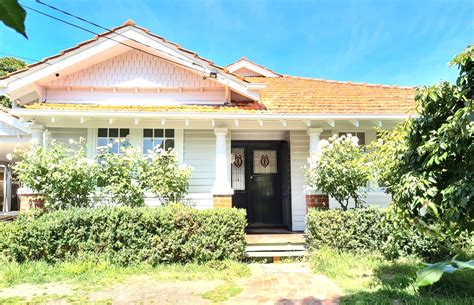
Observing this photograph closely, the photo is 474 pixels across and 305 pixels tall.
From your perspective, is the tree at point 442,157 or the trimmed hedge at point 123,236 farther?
the trimmed hedge at point 123,236

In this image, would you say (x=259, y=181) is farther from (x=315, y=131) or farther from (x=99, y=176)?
(x=99, y=176)

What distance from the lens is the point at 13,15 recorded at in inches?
27.3

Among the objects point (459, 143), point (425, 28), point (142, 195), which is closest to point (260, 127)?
point (142, 195)

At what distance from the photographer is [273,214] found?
10086 millimetres

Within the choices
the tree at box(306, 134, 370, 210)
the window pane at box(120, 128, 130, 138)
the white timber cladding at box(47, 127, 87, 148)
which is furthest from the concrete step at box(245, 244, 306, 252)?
the white timber cladding at box(47, 127, 87, 148)

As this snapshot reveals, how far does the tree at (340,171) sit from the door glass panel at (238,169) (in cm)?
268

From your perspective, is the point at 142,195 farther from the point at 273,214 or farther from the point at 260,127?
the point at 273,214

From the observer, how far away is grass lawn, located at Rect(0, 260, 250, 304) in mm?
5109

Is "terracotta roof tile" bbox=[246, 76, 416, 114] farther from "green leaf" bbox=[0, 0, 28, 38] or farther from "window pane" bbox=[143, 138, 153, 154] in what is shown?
"green leaf" bbox=[0, 0, 28, 38]

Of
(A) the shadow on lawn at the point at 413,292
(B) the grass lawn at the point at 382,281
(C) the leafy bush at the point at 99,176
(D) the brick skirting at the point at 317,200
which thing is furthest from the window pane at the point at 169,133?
(A) the shadow on lawn at the point at 413,292

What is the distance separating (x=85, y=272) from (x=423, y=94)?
596 centimetres

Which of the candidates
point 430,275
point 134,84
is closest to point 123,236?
point 134,84

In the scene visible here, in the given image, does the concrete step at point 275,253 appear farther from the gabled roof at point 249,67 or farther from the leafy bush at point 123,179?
the gabled roof at point 249,67

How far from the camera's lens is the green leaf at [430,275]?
898 mm
